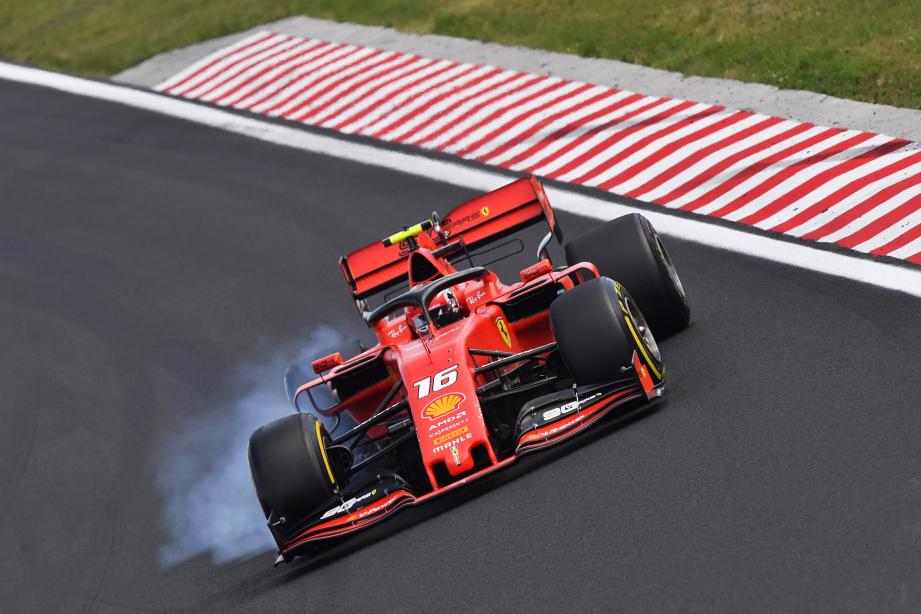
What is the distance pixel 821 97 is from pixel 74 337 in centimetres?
880

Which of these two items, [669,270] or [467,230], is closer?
[669,270]

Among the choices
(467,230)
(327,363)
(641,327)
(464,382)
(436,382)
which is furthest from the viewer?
(467,230)

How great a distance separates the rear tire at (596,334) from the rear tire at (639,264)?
101 centimetres

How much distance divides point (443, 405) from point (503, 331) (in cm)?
117

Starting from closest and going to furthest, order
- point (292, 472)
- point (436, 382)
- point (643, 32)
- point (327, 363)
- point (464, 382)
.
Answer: point (292, 472) → point (464, 382) → point (436, 382) → point (327, 363) → point (643, 32)

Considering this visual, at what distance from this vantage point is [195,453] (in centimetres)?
1236

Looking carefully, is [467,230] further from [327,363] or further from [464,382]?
[464,382]

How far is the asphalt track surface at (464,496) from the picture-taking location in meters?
8.03

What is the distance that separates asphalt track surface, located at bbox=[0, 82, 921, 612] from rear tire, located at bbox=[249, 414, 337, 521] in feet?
1.78

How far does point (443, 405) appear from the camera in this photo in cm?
920

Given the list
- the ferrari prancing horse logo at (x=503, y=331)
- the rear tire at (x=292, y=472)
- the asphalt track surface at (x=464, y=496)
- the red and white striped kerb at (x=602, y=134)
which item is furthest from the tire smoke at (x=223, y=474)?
the red and white striped kerb at (x=602, y=134)

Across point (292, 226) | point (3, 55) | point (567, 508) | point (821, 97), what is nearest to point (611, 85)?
point (821, 97)

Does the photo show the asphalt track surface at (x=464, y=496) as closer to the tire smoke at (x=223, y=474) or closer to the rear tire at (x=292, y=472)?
the tire smoke at (x=223, y=474)

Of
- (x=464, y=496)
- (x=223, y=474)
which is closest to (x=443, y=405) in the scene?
(x=464, y=496)
